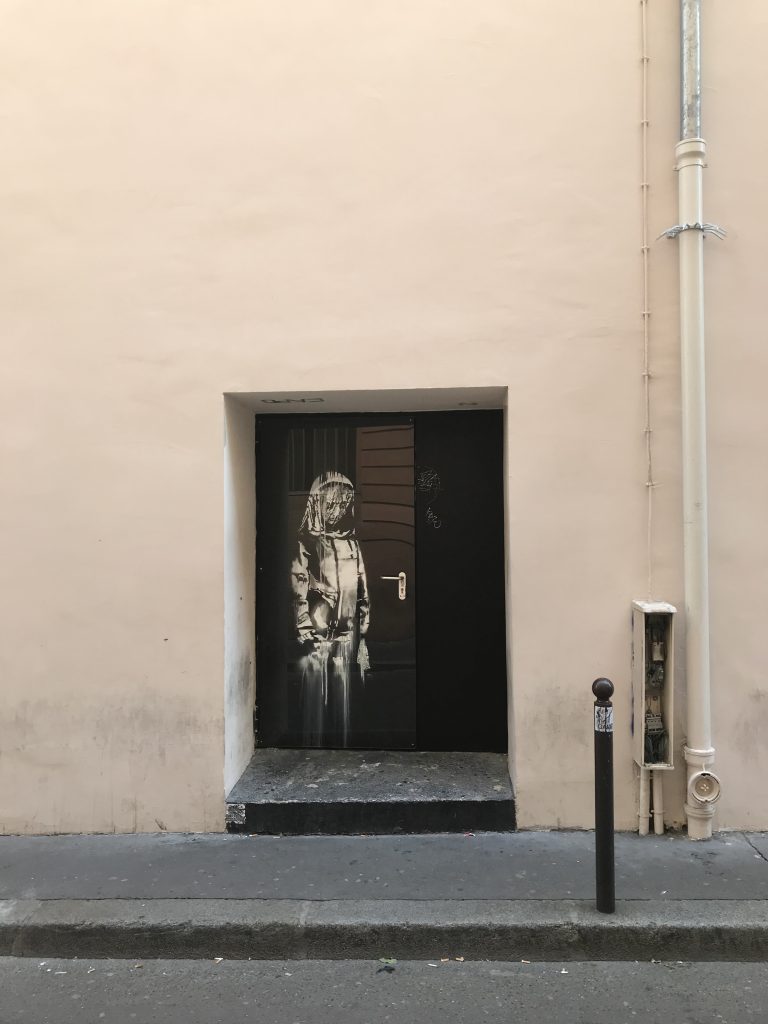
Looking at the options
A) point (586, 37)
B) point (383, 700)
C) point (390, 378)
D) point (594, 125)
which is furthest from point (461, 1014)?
point (586, 37)

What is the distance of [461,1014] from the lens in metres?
2.98

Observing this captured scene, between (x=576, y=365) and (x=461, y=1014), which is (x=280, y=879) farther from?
(x=576, y=365)

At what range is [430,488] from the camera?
206 inches

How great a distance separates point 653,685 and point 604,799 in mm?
1076

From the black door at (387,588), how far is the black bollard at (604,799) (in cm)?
168

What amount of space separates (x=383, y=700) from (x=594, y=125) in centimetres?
395

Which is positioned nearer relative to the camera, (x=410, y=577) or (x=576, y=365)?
(x=576, y=365)

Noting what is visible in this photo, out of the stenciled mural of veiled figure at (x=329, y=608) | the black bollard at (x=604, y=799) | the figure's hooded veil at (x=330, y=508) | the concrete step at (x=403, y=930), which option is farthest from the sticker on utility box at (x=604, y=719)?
the figure's hooded veil at (x=330, y=508)

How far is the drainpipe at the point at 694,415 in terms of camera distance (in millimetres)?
4238

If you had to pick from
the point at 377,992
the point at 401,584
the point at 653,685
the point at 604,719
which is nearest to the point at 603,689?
the point at 604,719

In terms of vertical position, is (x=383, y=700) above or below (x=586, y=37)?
below

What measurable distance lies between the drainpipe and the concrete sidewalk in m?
0.63

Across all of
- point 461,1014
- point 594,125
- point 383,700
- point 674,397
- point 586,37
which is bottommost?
point 461,1014

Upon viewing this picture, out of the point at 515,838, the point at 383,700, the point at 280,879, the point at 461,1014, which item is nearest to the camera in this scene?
the point at 461,1014
